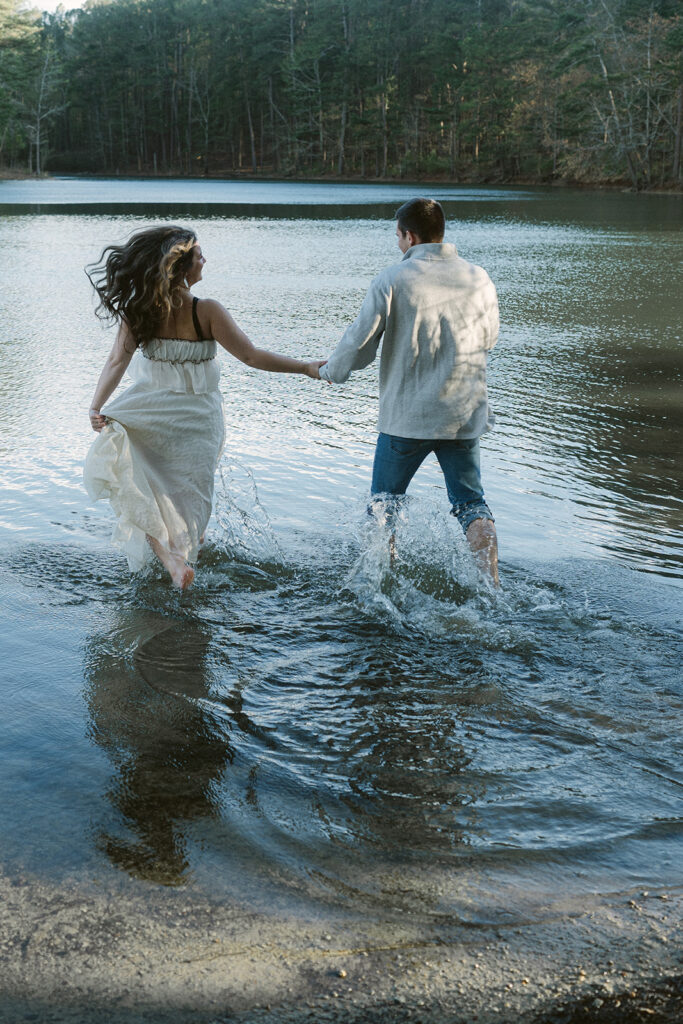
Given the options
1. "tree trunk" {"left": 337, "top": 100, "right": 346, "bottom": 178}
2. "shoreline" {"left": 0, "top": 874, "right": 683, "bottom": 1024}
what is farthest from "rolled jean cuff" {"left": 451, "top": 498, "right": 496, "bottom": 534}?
"tree trunk" {"left": 337, "top": 100, "right": 346, "bottom": 178}

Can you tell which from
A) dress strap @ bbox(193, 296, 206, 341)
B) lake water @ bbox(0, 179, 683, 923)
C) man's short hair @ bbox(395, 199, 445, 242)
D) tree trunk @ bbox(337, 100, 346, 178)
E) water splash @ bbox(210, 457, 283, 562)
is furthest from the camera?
tree trunk @ bbox(337, 100, 346, 178)

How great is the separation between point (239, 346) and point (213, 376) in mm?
205

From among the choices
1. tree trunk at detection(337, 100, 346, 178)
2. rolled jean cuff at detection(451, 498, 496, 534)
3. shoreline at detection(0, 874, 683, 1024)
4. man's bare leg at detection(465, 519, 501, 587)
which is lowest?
shoreline at detection(0, 874, 683, 1024)

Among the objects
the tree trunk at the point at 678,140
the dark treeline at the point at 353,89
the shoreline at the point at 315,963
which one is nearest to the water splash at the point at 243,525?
the shoreline at the point at 315,963

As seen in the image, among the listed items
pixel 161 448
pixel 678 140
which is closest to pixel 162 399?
pixel 161 448

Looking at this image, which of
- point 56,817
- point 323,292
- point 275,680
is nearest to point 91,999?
point 56,817

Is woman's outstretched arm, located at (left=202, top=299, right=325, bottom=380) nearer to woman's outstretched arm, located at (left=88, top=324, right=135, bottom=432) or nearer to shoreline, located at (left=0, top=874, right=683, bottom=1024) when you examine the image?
woman's outstretched arm, located at (left=88, top=324, right=135, bottom=432)

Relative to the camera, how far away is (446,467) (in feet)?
14.6

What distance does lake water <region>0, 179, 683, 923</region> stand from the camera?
2740mm

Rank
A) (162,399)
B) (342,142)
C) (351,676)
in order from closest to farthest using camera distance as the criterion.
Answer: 1. (351,676)
2. (162,399)
3. (342,142)

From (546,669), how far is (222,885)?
1.71 meters

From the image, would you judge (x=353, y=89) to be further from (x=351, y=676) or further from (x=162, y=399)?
(x=351, y=676)

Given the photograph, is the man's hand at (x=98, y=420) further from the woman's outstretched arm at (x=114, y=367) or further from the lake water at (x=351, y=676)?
the lake water at (x=351, y=676)

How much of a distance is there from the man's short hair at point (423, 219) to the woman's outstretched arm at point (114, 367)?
4.17 ft
